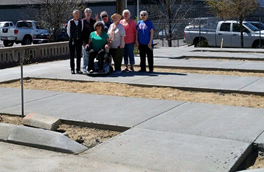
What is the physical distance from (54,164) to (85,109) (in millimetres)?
3089

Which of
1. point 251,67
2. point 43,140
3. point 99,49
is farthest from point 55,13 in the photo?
point 43,140

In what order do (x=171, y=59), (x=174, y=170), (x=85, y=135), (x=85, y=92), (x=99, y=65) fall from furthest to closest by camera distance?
(x=171, y=59), (x=99, y=65), (x=85, y=92), (x=85, y=135), (x=174, y=170)

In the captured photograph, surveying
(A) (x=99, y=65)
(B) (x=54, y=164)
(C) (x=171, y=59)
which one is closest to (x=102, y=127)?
(B) (x=54, y=164)

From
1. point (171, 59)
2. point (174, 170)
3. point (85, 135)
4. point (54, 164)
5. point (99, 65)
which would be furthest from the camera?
point (171, 59)

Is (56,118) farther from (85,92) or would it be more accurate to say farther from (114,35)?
(114,35)

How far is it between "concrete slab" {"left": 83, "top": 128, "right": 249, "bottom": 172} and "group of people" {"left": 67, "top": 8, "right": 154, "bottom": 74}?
6.52m

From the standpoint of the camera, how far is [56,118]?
334 inches

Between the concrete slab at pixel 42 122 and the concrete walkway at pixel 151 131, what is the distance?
1.83 ft

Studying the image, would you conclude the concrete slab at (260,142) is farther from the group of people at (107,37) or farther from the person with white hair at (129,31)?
the person with white hair at (129,31)

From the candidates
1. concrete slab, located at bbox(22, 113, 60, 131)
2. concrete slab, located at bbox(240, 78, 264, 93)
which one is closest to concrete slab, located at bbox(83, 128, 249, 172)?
concrete slab, located at bbox(22, 113, 60, 131)

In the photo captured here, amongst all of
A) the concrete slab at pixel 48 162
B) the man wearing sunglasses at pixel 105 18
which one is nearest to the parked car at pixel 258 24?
the man wearing sunglasses at pixel 105 18

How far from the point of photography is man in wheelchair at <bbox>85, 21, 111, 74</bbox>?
45.9ft

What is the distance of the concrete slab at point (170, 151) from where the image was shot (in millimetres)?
6363

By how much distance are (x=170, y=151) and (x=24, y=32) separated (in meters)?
29.0
